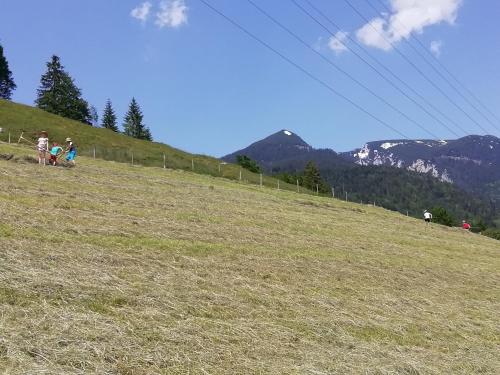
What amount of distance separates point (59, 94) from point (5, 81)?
17.1 metres

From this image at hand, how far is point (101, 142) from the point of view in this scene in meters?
94.7

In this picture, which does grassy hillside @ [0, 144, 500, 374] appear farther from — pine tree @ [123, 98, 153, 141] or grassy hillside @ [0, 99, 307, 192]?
pine tree @ [123, 98, 153, 141]

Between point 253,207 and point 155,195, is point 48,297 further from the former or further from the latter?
point 253,207

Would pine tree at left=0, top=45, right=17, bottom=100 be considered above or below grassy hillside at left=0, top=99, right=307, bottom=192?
above

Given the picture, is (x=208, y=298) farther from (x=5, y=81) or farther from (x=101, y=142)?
(x=5, y=81)

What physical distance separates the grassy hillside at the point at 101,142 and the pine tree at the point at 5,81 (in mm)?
42576

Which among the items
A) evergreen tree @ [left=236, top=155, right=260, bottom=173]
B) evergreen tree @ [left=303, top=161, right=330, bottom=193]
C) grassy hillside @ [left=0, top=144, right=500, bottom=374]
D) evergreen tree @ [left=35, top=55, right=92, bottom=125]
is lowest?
grassy hillside @ [left=0, top=144, right=500, bottom=374]

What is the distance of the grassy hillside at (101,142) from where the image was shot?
8306 cm

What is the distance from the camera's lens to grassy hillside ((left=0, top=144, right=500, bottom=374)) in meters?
8.59

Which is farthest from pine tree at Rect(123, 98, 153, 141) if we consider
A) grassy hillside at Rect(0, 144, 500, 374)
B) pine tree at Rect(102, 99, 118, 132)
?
grassy hillside at Rect(0, 144, 500, 374)

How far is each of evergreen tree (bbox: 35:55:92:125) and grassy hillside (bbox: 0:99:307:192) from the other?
3490 centimetres

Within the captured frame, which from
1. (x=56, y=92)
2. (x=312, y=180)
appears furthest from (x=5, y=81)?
(x=312, y=180)

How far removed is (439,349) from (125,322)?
298 inches

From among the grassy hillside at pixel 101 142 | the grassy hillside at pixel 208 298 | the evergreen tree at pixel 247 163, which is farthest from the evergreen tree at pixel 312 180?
the grassy hillside at pixel 208 298
